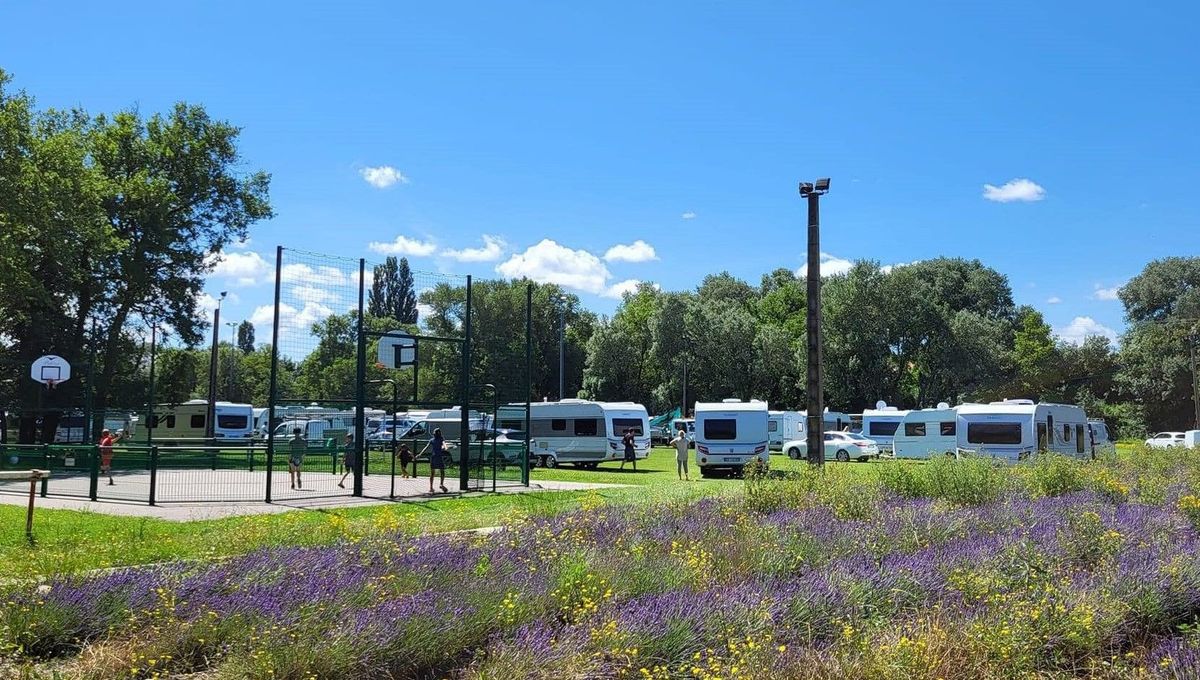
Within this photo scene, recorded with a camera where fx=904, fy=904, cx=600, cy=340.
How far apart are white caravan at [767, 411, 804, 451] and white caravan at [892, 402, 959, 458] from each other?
606cm

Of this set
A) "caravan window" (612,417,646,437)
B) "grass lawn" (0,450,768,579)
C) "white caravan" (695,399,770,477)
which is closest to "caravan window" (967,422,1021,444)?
"white caravan" (695,399,770,477)

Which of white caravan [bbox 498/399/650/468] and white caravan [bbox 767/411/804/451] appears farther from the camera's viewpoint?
white caravan [bbox 767/411/804/451]

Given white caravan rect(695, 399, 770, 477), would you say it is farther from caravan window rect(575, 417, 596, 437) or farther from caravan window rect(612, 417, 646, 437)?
caravan window rect(612, 417, 646, 437)

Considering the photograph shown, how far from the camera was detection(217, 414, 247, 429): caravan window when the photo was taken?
49781mm

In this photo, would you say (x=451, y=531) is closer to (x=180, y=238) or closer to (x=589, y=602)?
(x=589, y=602)

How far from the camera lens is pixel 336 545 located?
7.75 meters

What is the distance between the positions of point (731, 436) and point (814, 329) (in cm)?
1240

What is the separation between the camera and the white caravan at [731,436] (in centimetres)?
2838

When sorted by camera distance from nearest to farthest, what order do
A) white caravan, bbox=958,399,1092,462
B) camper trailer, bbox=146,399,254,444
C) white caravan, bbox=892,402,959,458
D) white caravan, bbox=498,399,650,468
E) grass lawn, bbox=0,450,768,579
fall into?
grass lawn, bbox=0,450,768,579, white caravan, bbox=958,399,1092,462, white caravan, bbox=498,399,650,468, white caravan, bbox=892,402,959,458, camper trailer, bbox=146,399,254,444

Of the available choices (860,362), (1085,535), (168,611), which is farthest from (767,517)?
(860,362)

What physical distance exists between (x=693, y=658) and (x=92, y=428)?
28582mm

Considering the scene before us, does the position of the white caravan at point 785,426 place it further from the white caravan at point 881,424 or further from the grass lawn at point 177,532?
the grass lawn at point 177,532

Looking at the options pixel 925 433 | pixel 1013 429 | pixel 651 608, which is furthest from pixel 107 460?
pixel 925 433

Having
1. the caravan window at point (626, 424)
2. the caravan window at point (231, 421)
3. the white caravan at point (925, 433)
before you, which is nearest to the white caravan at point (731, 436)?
the caravan window at point (626, 424)
